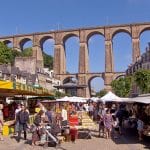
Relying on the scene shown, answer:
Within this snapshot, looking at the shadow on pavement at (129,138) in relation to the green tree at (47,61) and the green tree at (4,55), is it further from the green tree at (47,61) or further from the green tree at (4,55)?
the green tree at (47,61)

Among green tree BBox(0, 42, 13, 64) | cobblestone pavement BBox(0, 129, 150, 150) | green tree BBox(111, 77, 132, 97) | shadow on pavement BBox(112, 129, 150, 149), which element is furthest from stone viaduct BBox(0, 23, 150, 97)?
cobblestone pavement BBox(0, 129, 150, 150)

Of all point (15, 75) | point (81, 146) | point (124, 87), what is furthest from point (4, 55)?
point (81, 146)

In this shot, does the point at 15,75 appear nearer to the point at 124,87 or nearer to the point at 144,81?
the point at 144,81

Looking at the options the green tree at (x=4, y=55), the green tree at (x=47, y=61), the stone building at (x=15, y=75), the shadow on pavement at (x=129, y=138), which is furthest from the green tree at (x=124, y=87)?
the shadow on pavement at (x=129, y=138)

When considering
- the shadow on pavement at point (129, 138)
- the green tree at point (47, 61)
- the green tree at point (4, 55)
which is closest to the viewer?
the shadow on pavement at point (129, 138)

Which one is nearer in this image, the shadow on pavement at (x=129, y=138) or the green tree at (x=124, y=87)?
the shadow on pavement at (x=129, y=138)

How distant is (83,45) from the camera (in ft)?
346

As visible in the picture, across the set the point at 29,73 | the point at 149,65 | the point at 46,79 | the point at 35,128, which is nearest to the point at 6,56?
the point at 29,73

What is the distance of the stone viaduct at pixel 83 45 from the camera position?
10112 cm

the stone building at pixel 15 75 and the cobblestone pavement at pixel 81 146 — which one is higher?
the stone building at pixel 15 75

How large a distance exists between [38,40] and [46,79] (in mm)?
20122

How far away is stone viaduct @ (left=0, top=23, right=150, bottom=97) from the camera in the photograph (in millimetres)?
101125

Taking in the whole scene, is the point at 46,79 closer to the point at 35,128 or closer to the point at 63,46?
the point at 63,46

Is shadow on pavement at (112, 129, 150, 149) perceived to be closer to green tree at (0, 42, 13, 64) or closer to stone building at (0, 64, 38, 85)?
stone building at (0, 64, 38, 85)
